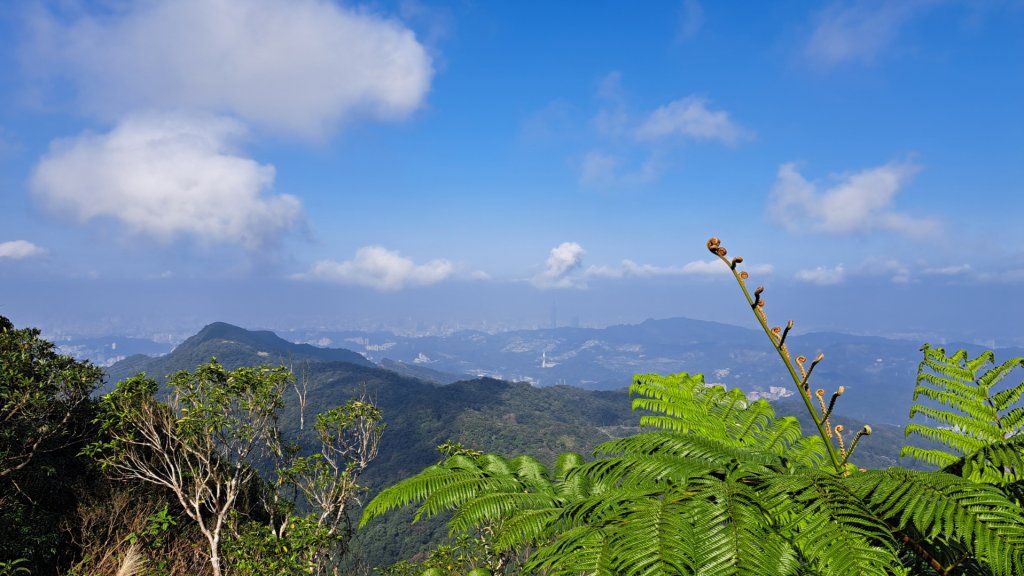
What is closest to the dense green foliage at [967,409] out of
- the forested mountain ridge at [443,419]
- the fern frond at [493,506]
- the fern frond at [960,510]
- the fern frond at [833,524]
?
the fern frond at [960,510]

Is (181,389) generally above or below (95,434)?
above

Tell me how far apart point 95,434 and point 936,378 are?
79.8 ft

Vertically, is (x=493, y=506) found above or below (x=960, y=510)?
below

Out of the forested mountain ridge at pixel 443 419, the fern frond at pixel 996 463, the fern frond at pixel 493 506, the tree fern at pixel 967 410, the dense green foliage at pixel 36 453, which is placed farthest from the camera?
the forested mountain ridge at pixel 443 419

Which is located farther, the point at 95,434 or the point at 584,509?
the point at 95,434

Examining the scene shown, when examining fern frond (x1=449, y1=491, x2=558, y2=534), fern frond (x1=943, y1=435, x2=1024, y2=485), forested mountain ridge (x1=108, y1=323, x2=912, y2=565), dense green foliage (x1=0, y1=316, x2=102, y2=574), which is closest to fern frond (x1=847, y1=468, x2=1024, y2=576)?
fern frond (x1=943, y1=435, x2=1024, y2=485)

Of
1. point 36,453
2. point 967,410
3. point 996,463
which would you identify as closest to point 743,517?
point 996,463

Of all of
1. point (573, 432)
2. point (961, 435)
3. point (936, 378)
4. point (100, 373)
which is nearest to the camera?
point (961, 435)

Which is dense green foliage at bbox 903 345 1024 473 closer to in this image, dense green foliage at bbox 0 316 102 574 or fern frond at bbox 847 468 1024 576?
fern frond at bbox 847 468 1024 576

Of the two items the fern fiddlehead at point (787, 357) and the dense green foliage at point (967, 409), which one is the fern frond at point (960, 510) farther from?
the dense green foliage at point (967, 409)

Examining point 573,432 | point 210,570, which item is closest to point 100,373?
point 210,570

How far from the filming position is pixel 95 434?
712 inches

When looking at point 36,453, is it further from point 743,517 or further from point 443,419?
point 443,419

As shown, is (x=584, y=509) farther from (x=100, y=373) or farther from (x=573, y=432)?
(x=573, y=432)
